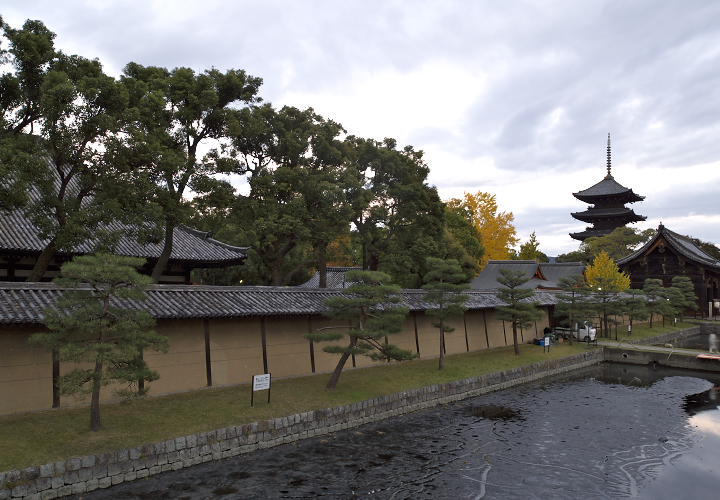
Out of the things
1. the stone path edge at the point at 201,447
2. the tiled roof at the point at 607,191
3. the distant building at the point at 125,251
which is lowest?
the stone path edge at the point at 201,447

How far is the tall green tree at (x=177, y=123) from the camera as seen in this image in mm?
20641

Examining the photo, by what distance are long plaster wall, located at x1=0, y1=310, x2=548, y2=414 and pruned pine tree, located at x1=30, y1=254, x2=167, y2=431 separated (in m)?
2.99

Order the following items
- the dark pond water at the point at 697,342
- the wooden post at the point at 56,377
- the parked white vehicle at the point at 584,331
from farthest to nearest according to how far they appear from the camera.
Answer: the dark pond water at the point at 697,342 → the parked white vehicle at the point at 584,331 → the wooden post at the point at 56,377

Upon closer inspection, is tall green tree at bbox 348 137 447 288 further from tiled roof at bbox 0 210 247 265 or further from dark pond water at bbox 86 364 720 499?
dark pond water at bbox 86 364 720 499

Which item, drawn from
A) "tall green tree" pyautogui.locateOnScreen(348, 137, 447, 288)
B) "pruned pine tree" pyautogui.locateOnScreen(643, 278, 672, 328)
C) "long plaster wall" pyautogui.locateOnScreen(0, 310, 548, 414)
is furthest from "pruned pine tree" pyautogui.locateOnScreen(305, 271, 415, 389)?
"pruned pine tree" pyautogui.locateOnScreen(643, 278, 672, 328)

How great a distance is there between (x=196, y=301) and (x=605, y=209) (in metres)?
80.7

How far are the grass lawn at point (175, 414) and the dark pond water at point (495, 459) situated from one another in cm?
134

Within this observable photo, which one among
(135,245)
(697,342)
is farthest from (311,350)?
(697,342)

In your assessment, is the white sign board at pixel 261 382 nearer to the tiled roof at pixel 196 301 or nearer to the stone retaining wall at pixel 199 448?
the stone retaining wall at pixel 199 448

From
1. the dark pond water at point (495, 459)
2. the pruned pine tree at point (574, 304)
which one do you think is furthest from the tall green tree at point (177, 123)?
the pruned pine tree at point (574, 304)

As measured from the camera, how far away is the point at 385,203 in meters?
40.0

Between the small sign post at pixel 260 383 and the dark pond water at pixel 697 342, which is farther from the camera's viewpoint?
the dark pond water at pixel 697 342

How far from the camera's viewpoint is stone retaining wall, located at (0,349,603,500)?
11.9 meters

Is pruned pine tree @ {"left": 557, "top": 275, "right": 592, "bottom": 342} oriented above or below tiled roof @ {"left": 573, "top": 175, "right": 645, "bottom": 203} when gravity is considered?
below
